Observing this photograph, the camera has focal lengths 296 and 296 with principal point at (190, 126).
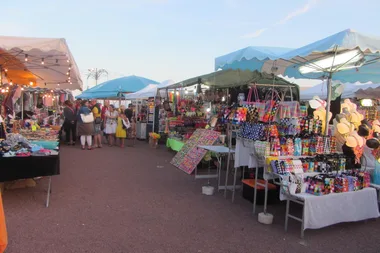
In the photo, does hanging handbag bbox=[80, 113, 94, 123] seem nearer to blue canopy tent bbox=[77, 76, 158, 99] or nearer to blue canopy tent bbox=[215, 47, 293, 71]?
blue canopy tent bbox=[215, 47, 293, 71]

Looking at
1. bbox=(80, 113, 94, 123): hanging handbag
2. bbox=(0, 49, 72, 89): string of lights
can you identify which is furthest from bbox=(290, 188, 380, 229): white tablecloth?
bbox=(80, 113, 94, 123): hanging handbag

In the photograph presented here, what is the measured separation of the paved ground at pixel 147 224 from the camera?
3.32 meters

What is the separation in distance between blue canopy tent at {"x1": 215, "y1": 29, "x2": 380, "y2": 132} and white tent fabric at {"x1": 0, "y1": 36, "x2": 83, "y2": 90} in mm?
3006

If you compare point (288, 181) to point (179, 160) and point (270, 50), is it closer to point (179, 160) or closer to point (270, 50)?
point (270, 50)

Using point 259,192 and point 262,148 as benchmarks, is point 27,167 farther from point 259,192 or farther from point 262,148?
point 259,192

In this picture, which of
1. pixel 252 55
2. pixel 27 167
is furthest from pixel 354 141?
pixel 27 167

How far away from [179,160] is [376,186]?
444 cm

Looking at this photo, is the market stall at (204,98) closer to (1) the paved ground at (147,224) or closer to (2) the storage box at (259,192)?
(2) the storage box at (259,192)

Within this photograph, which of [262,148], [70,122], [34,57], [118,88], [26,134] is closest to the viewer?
[262,148]

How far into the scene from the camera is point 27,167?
4.11 m

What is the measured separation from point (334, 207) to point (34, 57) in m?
6.82

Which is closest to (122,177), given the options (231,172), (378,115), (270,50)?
(231,172)

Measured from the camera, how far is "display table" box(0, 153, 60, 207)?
3961mm

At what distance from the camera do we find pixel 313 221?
3.60 meters
